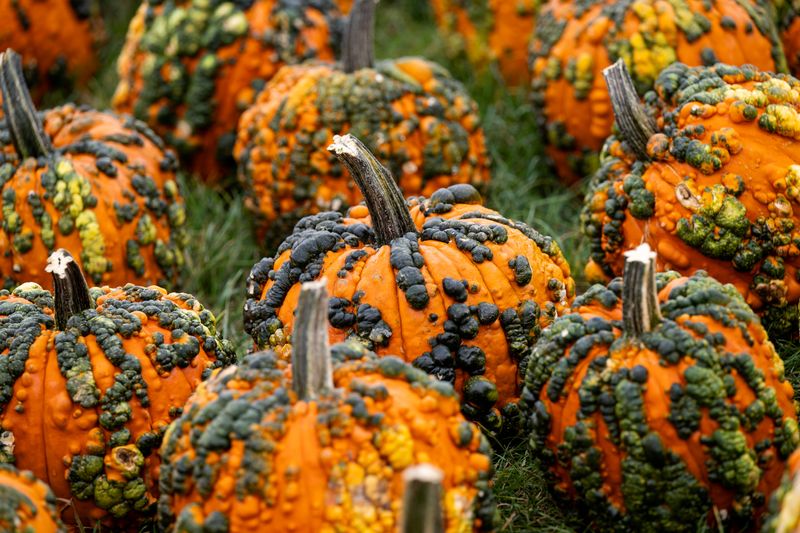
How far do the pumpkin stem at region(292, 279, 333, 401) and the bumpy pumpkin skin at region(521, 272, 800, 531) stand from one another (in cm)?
66

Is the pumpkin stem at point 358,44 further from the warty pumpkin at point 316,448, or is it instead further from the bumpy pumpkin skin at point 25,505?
the bumpy pumpkin skin at point 25,505

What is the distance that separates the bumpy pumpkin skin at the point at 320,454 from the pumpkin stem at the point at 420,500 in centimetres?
36

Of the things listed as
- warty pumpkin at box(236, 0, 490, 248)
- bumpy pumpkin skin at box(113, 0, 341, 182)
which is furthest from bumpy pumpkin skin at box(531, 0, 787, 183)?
bumpy pumpkin skin at box(113, 0, 341, 182)

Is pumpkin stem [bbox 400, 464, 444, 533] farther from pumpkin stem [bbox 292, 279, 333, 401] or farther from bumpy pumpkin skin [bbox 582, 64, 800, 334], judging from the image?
bumpy pumpkin skin [bbox 582, 64, 800, 334]

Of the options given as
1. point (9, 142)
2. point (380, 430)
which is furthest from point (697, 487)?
point (9, 142)

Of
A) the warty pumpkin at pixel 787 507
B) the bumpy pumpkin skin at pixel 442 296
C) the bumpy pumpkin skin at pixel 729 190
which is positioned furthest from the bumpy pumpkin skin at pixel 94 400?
the warty pumpkin at pixel 787 507

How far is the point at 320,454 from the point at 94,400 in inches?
37.0

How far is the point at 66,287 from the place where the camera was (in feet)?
10.6

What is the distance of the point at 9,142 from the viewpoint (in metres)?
4.39

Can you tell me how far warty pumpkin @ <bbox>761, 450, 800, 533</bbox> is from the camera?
7.36 ft

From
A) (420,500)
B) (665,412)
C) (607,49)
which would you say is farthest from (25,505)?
(607,49)

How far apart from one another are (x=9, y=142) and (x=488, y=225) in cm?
214

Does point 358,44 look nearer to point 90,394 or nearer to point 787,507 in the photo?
point 90,394

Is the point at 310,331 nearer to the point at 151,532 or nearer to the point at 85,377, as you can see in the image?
the point at 85,377
